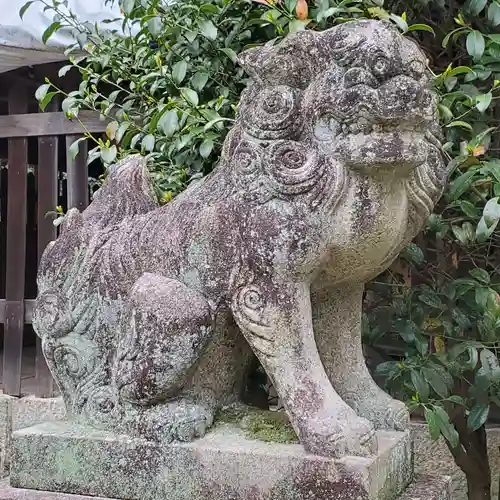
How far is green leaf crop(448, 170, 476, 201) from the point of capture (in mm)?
1794

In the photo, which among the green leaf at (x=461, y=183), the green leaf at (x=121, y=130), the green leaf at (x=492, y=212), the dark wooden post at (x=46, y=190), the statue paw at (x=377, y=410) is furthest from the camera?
the dark wooden post at (x=46, y=190)

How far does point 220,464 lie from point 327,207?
1.78 ft

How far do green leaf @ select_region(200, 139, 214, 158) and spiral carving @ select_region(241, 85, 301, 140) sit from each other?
2.06ft

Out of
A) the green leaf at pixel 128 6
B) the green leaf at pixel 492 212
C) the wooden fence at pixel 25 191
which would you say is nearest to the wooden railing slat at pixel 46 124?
the wooden fence at pixel 25 191

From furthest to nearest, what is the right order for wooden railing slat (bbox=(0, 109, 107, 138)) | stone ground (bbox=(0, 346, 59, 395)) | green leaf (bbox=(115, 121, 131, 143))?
1. stone ground (bbox=(0, 346, 59, 395))
2. wooden railing slat (bbox=(0, 109, 107, 138))
3. green leaf (bbox=(115, 121, 131, 143))

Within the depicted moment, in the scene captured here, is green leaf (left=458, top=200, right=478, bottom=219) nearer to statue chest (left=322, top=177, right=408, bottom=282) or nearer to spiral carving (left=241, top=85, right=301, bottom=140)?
statue chest (left=322, top=177, right=408, bottom=282)

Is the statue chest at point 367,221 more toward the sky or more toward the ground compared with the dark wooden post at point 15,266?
more toward the sky

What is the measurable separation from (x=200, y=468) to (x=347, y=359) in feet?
1.29

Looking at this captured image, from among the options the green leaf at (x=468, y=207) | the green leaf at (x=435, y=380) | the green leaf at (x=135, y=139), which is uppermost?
the green leaf at (x=468, y=207)

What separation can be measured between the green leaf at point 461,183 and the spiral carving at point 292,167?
23.4 inches

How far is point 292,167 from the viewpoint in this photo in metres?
1.36

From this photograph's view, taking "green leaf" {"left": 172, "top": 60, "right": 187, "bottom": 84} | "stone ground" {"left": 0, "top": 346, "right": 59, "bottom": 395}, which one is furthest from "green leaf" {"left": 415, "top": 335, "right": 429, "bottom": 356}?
"stone ground" {"left": 0, "top": 346, "right": 59, "bottom": 395}

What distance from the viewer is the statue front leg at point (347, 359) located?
5.05ft

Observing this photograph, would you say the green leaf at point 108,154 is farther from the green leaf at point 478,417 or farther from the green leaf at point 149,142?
the green leaf at point 478,417
